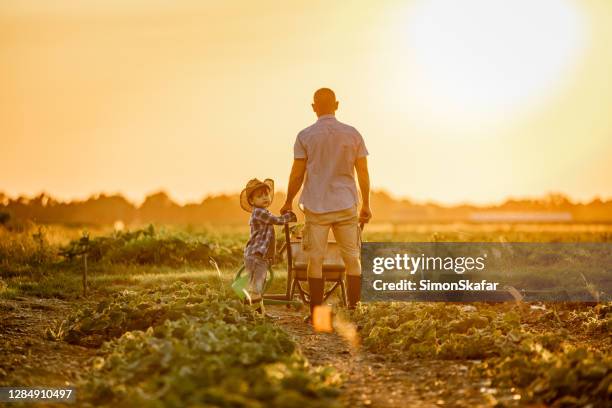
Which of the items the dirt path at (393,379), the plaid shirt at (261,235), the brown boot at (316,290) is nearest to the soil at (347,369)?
the dirt path at (393,379)

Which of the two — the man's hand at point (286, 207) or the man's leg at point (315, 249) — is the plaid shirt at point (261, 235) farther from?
the man's leg at point (315, 249)

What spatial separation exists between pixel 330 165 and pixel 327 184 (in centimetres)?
21

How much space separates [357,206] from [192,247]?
29.2ft

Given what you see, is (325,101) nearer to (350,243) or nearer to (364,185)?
(364,185)

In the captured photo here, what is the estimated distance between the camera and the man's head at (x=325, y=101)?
415 inches

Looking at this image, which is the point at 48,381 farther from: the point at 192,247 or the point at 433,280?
the point at 192,247

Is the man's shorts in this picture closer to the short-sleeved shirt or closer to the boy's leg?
the short-sleeved shirt

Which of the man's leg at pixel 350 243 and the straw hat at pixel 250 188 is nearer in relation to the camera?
the man's leg at pixel 350 243

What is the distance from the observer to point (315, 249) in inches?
413

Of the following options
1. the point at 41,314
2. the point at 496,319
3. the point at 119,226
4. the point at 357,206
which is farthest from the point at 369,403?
the point at 119,226

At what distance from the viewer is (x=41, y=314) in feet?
36.6

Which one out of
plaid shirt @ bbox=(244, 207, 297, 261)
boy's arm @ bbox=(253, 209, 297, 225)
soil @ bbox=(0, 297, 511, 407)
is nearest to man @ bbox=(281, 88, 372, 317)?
boy's arm @ bbox=(253, 209, 297, 225)

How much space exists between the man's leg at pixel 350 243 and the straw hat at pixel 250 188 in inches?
34.6

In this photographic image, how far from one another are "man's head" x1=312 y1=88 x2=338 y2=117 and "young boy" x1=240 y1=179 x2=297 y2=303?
3.30ft
